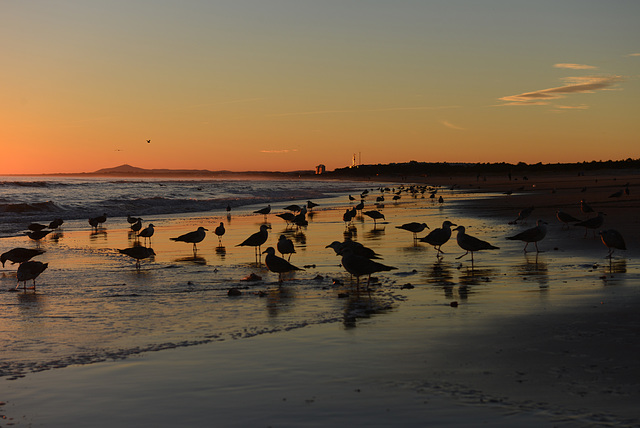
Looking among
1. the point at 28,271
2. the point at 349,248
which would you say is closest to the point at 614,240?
the point at 349,248

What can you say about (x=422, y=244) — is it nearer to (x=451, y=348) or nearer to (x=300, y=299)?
(x=300, y=299)

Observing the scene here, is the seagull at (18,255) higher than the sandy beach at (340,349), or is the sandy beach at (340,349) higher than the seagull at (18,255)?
the seagull at (18,255)

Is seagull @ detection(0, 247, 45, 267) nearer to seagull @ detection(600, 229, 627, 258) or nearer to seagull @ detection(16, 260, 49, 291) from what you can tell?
seagull @ detection(16, 260, 49, 291)

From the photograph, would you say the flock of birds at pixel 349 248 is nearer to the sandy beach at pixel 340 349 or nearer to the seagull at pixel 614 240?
the seagull at pixel 614 240

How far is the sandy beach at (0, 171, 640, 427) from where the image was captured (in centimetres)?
573

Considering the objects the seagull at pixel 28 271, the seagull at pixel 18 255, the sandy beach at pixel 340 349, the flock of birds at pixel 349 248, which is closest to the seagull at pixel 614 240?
the flock of birds at pixel 349 248

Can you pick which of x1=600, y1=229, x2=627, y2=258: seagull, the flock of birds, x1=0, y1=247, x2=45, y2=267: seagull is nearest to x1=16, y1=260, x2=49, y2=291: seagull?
the flock of birds

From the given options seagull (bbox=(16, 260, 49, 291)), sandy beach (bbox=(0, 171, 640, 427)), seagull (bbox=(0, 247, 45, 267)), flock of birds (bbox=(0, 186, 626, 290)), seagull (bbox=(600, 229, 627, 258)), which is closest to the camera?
sandy beach (bbox=(0, 171, 640, 427))

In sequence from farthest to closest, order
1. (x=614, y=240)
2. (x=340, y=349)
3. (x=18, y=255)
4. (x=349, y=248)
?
(x=18, y=255) < (x=614, y=240) < (x=349, y=248) < (x=340, y=349)

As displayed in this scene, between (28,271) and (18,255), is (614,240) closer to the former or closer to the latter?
(28,271)

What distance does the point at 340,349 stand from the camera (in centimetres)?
779

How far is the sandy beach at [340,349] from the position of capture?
5.73 m

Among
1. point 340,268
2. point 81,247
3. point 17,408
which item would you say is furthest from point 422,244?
point 17,408

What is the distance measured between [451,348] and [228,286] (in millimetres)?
6324
